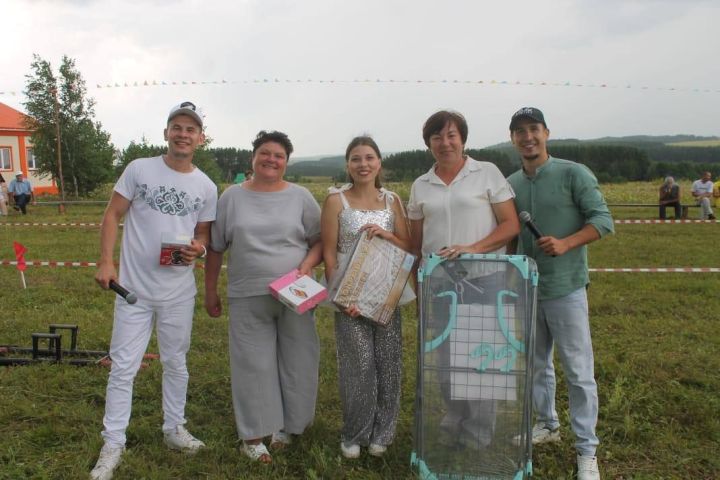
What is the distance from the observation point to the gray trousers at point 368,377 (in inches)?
137

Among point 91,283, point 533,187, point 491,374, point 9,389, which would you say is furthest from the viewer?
point 91,283

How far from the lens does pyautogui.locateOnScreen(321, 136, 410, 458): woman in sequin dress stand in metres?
3.41

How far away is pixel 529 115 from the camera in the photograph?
3.29m

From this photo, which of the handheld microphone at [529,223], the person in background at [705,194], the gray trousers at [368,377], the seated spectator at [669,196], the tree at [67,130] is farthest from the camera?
the tree at [67,130]

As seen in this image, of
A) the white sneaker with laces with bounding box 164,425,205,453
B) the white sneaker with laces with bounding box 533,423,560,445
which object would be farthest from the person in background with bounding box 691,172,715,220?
the white sneaker with laces with bounding box 164,425,205,453

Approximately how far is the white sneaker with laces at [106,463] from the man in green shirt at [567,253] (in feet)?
8.44

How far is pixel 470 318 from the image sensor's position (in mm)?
3100

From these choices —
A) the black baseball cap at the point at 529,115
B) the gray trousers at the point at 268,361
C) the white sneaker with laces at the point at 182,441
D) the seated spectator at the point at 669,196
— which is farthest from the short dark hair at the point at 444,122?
the seated spectator at the point at 669,196

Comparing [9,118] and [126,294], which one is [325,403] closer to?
[126,294]

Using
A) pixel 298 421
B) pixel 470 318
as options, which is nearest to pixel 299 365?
pixel 298 421

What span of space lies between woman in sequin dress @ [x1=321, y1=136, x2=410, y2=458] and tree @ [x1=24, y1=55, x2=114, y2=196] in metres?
28.2

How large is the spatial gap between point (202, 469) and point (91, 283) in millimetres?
5855

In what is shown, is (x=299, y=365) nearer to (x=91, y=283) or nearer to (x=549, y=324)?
(x=549, y=324)

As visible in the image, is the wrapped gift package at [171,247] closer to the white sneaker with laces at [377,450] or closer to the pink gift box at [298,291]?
the pink gift box at [298,291]
